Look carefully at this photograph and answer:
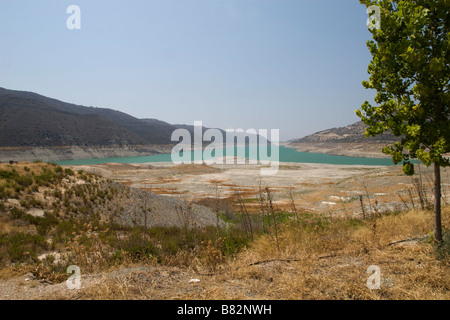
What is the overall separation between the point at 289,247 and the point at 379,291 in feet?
9.14

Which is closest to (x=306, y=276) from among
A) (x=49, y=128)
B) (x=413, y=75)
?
(x=413, y=75)

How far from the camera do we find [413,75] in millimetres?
5426

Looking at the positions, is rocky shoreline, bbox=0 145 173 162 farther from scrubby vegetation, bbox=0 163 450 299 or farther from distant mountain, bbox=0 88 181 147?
→ scrubby vegetation, bbox=0 163 450 299

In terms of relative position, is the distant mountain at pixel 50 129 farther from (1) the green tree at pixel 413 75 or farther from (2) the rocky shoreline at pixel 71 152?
(1) the green tree at pixel 413 75

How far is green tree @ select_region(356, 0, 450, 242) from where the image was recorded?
191 inches

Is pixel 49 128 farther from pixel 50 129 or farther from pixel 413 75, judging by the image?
pixel 413 75

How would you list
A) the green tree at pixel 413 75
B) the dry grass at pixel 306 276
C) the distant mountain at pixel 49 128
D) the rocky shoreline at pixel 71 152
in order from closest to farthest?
the dry grass at pixel 306 276 < the green tree at pixel 413 75 < the rocky shoreline at pixel 71 152 < the distant mountain at pixel 49 128

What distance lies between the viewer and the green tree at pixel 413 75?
4854 millimetres

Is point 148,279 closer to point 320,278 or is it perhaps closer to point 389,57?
point 320,278

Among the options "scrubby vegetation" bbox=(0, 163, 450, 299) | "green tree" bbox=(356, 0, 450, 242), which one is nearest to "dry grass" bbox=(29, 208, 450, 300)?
"scrubby vegetation" bbox=(0, 163, 450, 299)

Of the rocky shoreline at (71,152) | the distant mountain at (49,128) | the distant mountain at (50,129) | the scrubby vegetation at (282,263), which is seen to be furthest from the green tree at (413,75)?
the distant mountain at (49,128)

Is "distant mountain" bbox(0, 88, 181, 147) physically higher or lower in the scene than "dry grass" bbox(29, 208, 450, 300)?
higher

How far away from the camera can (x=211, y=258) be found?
5.86m
